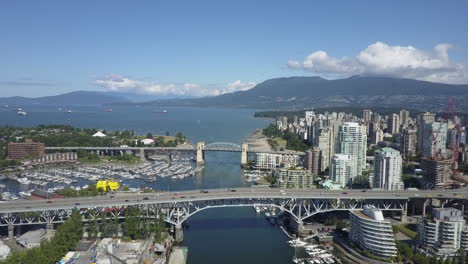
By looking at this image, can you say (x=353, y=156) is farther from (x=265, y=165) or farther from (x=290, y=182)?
(x=265, y=165)

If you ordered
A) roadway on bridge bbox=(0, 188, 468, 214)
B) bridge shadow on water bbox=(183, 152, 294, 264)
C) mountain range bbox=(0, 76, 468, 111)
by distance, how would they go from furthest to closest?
mountain range bbox=(0, 76, 468, 111) < roadway on bridge bbox=(0, 188, 468, 214) < bridge shadow on water bbox=(183, 152, 294, 264)

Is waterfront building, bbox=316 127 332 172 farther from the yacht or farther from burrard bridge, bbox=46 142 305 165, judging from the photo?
the yacht

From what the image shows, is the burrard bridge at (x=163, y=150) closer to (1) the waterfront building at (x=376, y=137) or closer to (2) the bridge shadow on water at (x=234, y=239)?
(1) the waterfront building at (x=376, y=137)

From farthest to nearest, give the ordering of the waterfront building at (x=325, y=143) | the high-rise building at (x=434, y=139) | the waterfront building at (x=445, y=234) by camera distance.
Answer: the high-rise building at (x=434, y=139), the waterfront building at (x=325, y=143), the waterfront building at (x=445, y=234)

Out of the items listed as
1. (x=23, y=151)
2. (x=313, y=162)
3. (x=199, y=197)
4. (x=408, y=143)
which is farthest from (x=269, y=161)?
(x=23, y=151)

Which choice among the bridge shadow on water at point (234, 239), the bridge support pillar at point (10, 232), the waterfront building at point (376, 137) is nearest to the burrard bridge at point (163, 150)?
the waterfront building at point (376, 137)

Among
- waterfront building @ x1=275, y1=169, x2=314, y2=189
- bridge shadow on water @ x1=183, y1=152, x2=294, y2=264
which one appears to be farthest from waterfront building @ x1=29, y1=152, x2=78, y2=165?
waterfront building @ x1=275, y1=169, x2=314, y2=189

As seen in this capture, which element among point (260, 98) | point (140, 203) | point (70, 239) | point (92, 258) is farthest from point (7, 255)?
point (260, 98)

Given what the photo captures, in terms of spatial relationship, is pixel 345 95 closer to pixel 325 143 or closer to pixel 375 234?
pixel 325 143
